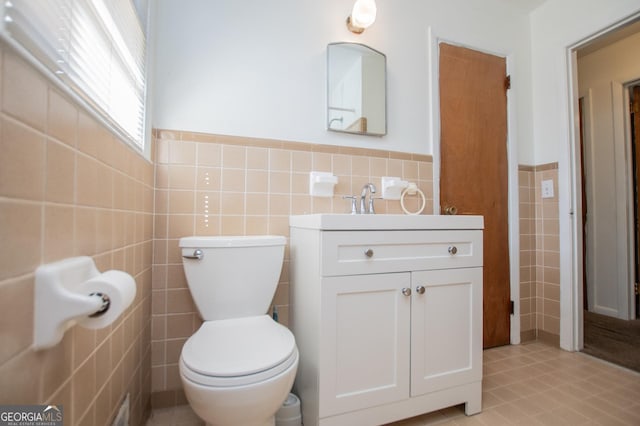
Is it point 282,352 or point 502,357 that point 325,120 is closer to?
point 282,352

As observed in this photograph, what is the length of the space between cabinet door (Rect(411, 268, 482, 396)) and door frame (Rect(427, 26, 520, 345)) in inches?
25.7

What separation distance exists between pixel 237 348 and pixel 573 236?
212cm

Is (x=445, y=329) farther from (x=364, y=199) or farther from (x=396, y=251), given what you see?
(x=364, y=199)

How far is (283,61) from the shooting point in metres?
1.49

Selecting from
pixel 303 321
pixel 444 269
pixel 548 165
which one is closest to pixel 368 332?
pixel 303 321

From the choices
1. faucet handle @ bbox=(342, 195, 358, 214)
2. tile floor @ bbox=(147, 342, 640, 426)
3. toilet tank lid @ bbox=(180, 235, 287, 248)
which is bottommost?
tile floor @ bbox=(147, 342, 640, 426)

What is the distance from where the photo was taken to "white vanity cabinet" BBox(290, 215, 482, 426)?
1.00 metres

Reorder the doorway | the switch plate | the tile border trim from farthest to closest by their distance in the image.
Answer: the doorway < the switch plate < the tile border trim

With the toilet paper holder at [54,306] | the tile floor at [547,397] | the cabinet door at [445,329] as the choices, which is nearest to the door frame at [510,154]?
the tile floor at [547,397]

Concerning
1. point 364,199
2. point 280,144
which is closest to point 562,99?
point 364,199

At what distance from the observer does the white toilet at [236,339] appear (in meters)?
0.77

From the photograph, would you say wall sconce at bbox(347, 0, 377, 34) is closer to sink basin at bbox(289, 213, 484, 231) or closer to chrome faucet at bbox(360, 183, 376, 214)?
chrome faucet at bbox(360, 183, 376, 214)

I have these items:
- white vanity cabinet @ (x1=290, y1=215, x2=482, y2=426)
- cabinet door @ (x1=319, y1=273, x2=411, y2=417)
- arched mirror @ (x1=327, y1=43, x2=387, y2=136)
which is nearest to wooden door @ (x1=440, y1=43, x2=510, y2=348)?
arched mirror @ (x1=327, y1=43, x2=387, y2=136)

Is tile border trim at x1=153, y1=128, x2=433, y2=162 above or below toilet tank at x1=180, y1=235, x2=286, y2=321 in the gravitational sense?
above
